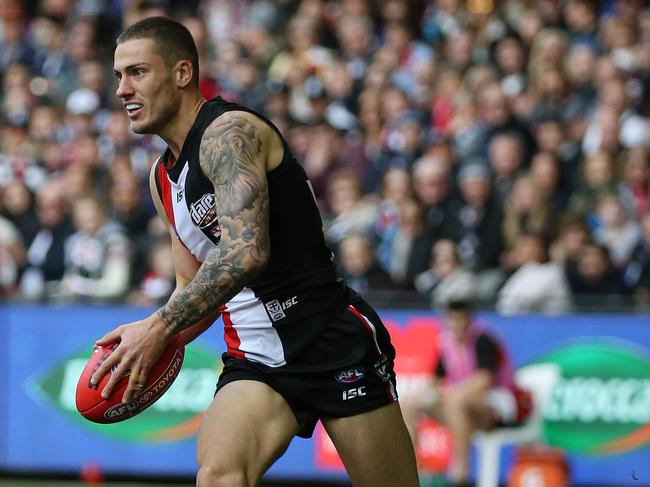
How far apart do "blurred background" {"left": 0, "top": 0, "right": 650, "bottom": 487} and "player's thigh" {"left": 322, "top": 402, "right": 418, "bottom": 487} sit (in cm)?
511

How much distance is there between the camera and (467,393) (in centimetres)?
1070

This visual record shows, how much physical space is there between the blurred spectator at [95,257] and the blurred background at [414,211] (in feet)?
0.07

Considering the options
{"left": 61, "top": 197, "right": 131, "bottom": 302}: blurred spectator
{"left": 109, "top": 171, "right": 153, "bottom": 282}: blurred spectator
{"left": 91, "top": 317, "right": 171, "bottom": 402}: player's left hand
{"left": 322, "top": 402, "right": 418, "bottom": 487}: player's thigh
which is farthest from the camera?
{"left": 109, "top": 171, "right": 153, "bottom": 282}: blurred spectator

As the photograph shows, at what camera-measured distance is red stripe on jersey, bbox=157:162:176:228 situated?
221 inches

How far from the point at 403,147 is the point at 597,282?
9.13ft

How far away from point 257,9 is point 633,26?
4.78 metres

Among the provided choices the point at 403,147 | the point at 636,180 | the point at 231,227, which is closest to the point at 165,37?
the point at 231,227

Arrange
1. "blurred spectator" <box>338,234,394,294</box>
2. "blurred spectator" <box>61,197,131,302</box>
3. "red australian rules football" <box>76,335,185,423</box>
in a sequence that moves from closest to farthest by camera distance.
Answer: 1. "red australian rules football" <box>76,335,185,423</box>
2. "blurred spectator" <box>338,234,394,294</box>
3. "blurred spectator" <box>61,197,131,302</box>

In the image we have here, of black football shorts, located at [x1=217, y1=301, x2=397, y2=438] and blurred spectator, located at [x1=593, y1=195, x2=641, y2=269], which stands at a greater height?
black football shorts, located at [x1=217, y1=301, x2=397, y2=438]

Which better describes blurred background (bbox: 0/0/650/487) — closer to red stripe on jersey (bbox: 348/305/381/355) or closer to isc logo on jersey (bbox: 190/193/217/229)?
red stripe on jersey (bbox: 348/305/381/355)

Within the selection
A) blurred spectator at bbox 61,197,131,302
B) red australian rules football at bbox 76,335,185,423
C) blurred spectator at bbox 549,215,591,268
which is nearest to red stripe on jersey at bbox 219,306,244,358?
red australian rules football at bbox 76,335,185,423

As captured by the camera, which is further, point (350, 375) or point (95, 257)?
point (95, 257)

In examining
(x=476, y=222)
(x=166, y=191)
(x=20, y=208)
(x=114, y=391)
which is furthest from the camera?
(x=20, y=208)

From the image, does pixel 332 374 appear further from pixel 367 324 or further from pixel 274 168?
pixel 274 168
